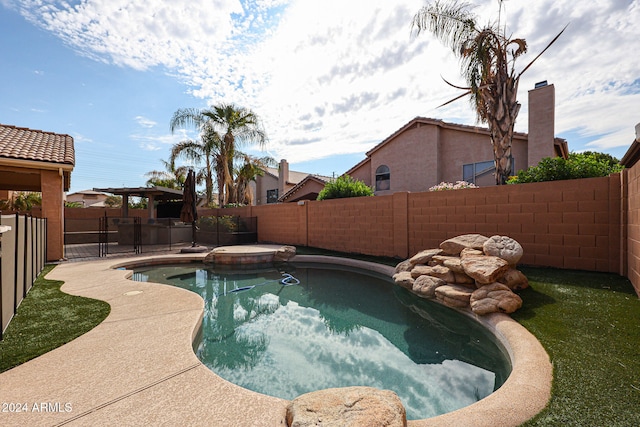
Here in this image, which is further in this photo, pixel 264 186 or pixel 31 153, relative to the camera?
pixel 264 186

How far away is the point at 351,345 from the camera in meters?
4.27

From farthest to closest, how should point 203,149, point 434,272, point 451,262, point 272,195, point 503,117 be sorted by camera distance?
point 272,195, point 203,149, point 503,117, point 434,272, point 451,262

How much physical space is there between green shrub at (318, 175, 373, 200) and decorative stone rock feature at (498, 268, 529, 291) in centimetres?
714

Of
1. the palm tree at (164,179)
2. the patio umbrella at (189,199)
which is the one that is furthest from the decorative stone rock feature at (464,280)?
the palm tree at (164,179)

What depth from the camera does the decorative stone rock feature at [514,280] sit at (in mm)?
5055

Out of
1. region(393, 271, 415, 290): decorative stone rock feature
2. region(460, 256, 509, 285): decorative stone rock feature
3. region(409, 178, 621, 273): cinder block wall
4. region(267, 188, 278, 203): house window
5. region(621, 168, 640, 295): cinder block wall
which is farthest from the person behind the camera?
region(267, 188, 278, 203): house window

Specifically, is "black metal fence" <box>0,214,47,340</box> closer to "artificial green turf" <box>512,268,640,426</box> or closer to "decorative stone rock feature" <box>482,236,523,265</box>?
"artificial green turf" <box>512,268,640,426</box>

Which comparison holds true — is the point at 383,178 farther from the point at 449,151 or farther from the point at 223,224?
the point at 223,224

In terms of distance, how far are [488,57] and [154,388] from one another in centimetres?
1085

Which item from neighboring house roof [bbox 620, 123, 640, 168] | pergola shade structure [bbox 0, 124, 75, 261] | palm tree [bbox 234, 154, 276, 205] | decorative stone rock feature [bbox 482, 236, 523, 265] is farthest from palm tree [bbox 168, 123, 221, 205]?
neighboring house roof [bbox 620, 123, 640, 168]

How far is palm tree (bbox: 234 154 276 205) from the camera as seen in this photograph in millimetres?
21384

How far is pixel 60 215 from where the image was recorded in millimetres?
9320

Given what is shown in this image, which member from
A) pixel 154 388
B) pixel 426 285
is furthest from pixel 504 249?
pixel 154 388

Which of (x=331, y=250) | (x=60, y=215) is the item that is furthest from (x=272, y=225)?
(x=60, y=215)
